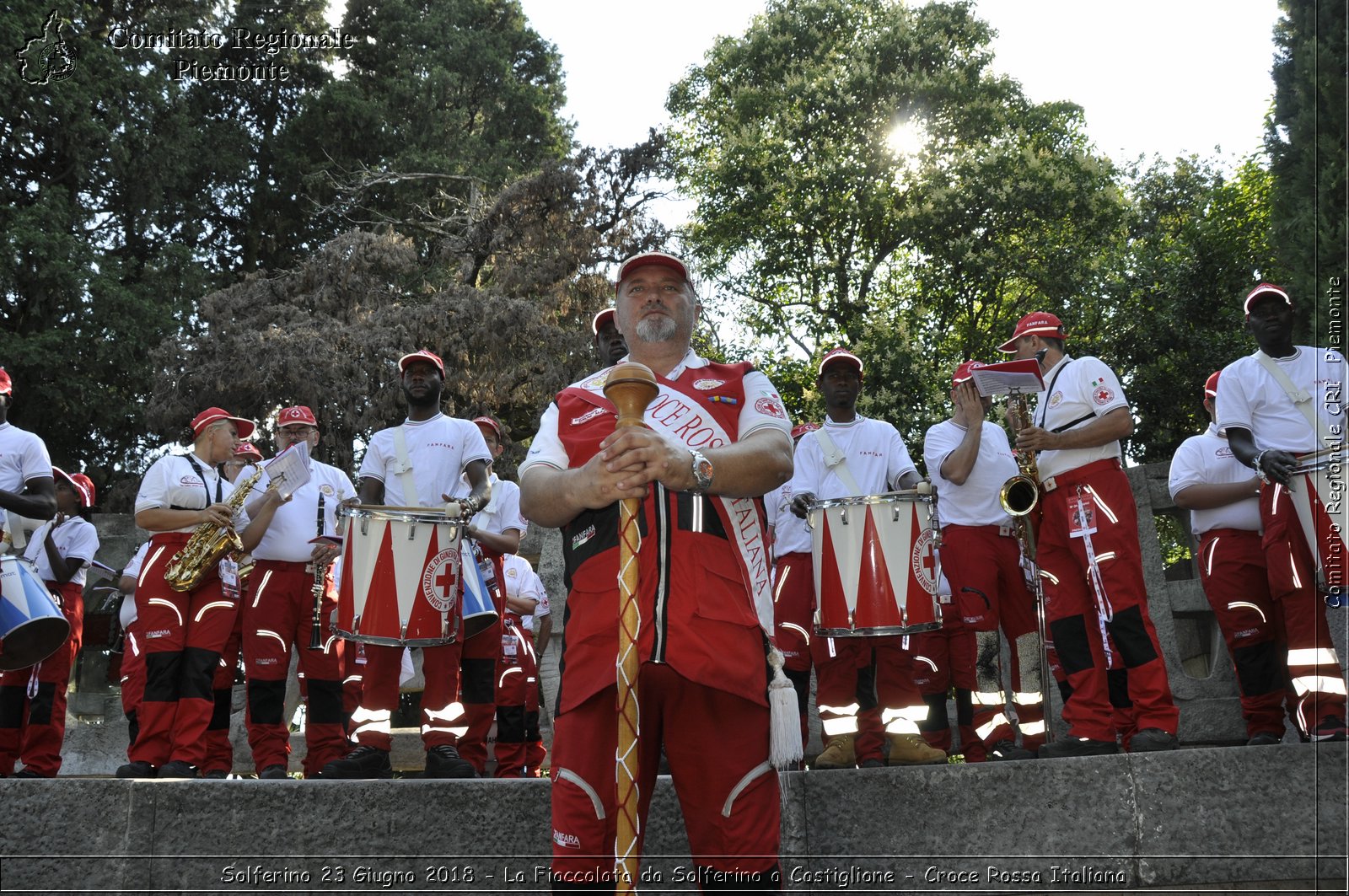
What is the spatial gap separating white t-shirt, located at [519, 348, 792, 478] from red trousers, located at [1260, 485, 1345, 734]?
3452 millimetres

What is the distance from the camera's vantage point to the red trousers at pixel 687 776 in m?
3.25

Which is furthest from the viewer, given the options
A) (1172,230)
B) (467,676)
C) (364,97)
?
(364,97)

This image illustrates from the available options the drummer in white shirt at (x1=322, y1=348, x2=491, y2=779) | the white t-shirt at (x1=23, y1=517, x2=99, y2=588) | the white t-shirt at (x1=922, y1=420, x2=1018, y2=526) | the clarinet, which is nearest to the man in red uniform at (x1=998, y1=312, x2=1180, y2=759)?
the white t-shirt at (x1=922, y1=420, x2=1018, y2=526)

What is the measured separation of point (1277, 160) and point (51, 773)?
27.0 ft

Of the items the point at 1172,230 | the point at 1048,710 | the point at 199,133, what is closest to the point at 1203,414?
the point at 1172,230

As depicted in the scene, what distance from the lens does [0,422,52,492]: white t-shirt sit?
675 centimetres

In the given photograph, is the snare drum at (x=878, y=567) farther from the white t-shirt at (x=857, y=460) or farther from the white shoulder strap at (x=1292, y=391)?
the white shoulder strap at (x=1292, y=391)

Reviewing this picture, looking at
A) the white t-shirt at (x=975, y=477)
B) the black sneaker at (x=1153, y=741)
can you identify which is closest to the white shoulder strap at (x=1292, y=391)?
the white t-shirt at (x=975, y=477)

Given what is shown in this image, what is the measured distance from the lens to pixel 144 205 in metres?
22.1

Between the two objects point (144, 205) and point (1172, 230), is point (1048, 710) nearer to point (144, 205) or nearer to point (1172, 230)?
point (1172, 230)

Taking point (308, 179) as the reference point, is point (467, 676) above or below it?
below

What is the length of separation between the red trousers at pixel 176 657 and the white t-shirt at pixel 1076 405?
4.82 metres

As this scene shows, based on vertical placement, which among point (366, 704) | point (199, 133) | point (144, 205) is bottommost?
point (366, 704)

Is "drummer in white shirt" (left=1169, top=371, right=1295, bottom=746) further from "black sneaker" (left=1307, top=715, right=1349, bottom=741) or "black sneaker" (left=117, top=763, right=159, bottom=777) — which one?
"black sneaker" (left=117, top=763, right=159, bottom=777)
